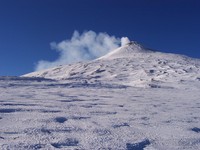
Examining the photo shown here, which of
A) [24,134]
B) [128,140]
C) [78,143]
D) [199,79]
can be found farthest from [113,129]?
[199,79]

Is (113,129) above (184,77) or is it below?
below

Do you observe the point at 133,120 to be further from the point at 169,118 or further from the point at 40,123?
the point at 40,123

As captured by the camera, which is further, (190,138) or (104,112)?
(104,112)

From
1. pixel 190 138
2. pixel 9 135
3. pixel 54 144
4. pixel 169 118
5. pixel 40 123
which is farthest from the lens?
pixel 169 118

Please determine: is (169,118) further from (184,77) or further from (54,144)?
(184,77)

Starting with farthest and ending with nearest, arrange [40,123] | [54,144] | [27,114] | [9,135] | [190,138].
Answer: [27,114] < [40,123] < [190,138] < [9,135] < [54,144]

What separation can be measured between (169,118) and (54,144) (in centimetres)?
308

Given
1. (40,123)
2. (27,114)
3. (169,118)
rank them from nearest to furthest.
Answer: (40,123) < (27,114) < (169,118)

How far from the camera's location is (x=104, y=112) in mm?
6953

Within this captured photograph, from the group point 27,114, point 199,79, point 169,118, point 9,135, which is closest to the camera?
point 9,135

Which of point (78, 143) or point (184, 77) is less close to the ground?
point (184, 77)

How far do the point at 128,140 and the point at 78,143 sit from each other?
29.3 inches

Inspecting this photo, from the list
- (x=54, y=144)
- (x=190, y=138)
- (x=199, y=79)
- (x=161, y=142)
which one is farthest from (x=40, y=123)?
(x=199, y=79)

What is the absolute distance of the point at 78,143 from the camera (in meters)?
4.41
